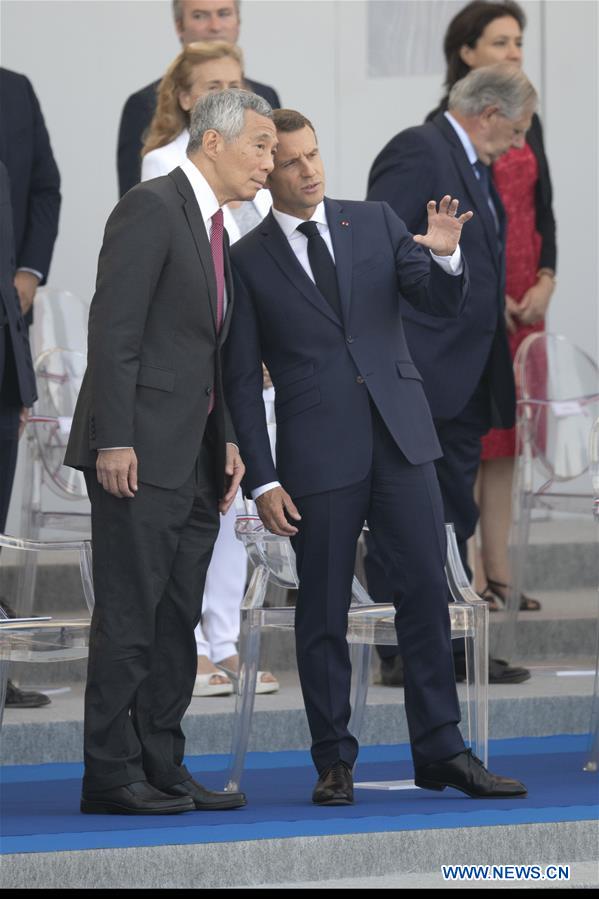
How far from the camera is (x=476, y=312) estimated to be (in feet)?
17.1

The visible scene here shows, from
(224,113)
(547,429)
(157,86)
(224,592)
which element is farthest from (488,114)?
(224,592)

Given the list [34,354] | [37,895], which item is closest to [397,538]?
[37,895]

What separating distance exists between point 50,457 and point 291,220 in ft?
5.63

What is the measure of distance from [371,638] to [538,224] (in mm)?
2444

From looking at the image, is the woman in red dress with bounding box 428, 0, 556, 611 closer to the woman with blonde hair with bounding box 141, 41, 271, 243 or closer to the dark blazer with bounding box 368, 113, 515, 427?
the dark blazer with bounding box 368, 113, 515, 427

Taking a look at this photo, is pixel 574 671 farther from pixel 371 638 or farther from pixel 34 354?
pixel 34 354

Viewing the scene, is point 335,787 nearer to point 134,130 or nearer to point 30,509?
point 30,509

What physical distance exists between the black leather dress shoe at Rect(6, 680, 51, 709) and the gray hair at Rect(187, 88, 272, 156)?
174 centimetres

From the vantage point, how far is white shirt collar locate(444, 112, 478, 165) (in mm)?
5195

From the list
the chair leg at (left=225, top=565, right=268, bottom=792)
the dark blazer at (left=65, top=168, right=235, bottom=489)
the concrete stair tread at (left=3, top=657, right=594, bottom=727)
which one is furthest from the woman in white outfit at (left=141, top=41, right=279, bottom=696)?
the dark blazer at (left=65, top=168, right=235, bottom=489)

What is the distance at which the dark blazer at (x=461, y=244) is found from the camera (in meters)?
5.11

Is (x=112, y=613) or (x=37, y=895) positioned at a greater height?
(x=112, y=613)

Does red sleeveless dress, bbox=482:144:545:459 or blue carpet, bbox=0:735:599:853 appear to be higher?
red sleeveless dress, bbox=482:144:545:459

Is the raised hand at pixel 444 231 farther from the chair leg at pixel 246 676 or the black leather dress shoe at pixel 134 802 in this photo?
the black leather dress shoe at pixel 134 802
